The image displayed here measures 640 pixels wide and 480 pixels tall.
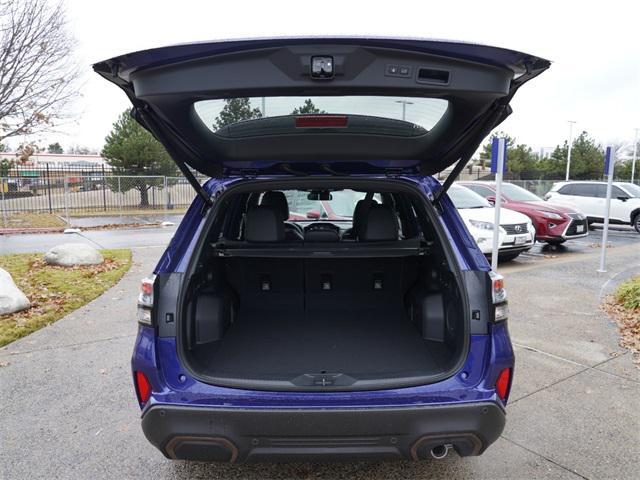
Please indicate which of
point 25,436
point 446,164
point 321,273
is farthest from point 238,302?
point 446,164

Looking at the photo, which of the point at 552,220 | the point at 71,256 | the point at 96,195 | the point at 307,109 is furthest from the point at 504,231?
the point at 96,195

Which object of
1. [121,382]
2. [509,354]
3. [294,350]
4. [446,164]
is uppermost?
[446,164]

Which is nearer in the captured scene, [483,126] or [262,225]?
[483,126]

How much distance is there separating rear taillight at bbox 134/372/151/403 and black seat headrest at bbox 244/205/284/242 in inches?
50.7

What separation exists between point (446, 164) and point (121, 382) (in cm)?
288

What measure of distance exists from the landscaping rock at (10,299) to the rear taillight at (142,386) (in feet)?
12.6

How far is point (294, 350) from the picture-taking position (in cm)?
288

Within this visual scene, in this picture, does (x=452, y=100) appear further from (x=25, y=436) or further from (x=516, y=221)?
(x=516, y=221)

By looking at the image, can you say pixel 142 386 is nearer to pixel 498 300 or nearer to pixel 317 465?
pixel 317 465

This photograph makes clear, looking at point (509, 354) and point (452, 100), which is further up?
point (452, 100)

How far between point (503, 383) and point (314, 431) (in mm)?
895

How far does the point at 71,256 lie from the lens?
24.9 feet

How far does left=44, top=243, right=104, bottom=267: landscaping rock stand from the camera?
24.7 feet

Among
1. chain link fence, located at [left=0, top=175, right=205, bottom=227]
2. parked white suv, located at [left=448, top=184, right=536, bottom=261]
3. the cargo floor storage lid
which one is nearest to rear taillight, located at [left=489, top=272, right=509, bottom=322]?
the cargo floor storage lid
